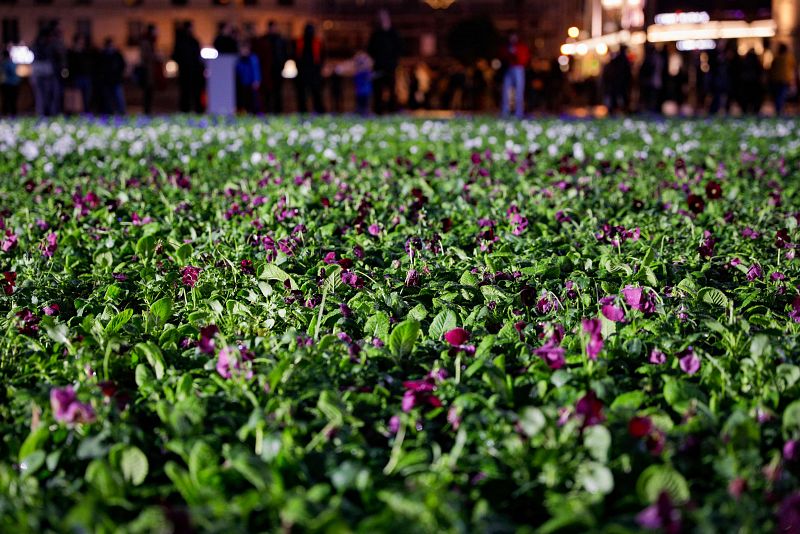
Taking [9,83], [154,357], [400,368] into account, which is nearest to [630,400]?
[400,368]

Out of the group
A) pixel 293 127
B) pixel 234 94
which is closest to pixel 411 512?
pixel 293 127

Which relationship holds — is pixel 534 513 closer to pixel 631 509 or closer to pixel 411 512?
pixel 631 509

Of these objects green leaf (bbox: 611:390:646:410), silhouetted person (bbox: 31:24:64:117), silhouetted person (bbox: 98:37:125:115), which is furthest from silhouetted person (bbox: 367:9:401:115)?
green leaf (bbox: 611:390:646:410)

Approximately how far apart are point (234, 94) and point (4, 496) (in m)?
20.3

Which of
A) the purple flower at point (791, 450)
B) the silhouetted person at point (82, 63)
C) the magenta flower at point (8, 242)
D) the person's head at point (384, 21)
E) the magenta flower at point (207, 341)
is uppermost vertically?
the person's head at point (384, 21)

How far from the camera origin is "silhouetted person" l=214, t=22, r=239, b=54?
20.1m

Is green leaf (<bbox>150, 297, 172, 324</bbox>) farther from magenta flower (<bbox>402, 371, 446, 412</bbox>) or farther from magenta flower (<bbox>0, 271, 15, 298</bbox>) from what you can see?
magenta flower (<bbox>402, 371, 446, 412</bbox>)

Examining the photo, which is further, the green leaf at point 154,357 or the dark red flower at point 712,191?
the dark red flower at point 712,191

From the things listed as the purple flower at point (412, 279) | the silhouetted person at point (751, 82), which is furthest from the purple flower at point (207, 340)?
the silhouetted person at point (751, 82)

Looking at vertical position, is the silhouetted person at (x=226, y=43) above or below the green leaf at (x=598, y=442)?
above

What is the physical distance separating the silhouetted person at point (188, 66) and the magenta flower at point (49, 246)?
15136 millimetres

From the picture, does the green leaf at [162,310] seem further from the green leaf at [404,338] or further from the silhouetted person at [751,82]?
the silhouetted person at [751,82]

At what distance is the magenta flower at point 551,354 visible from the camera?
232cm

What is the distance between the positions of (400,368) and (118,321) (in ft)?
2.93
